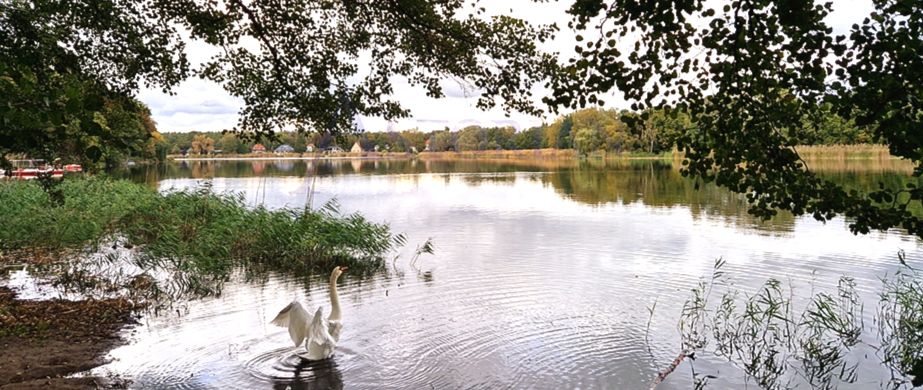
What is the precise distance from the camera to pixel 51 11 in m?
8.02

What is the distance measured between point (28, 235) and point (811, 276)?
1840 cm

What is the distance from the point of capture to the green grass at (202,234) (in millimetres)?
14328

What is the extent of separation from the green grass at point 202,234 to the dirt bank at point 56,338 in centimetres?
268

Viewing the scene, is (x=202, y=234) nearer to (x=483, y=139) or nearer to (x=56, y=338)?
(x=56, y=338)

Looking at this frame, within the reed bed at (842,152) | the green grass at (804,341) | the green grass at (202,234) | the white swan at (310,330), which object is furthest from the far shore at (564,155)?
the white swan at (310,330)

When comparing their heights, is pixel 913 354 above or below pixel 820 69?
below

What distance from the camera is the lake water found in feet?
26.0

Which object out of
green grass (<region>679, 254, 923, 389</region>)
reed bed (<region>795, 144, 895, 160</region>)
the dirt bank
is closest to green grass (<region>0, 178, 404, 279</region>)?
the dirt bank

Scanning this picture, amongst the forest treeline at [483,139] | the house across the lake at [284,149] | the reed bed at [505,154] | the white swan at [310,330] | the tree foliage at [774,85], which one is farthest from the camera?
the house across the lake at [284,149]

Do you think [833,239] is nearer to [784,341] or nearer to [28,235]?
[784,341]

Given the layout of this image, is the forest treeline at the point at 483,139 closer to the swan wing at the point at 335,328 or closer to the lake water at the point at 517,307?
the lake water at the point at 517,307

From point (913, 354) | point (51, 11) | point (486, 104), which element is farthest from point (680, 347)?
A: point (51, 11)

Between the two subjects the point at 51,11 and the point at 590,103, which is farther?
the point at 51,11

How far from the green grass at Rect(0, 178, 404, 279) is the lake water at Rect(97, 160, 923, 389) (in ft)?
3.87
